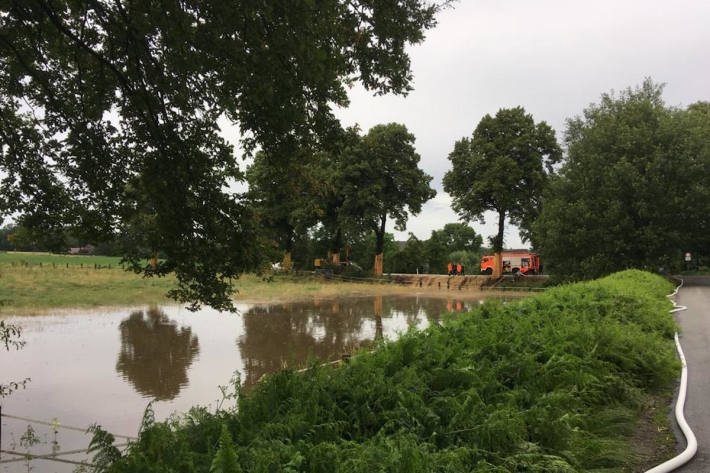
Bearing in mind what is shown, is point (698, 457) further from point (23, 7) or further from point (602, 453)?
point (23, 7)

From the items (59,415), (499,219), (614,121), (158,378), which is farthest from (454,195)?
(59,415)

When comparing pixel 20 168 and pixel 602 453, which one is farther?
pixel 20 168

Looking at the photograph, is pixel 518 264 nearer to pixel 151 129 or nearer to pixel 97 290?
pixel 97 290

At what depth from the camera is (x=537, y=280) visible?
41.3 metres

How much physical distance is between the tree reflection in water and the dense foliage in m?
21.6

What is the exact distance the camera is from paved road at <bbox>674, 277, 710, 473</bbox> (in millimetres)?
4711

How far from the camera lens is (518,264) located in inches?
2172

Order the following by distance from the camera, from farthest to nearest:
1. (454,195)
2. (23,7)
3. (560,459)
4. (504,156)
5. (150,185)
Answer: (454,195) < (504,156) < (150,185) < (23,7) < (560,459)

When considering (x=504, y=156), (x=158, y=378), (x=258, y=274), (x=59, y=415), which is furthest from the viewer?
(x=504, y=156)

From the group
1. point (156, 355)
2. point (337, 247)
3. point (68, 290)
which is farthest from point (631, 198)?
point (68, 290)

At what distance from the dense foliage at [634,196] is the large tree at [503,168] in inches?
405

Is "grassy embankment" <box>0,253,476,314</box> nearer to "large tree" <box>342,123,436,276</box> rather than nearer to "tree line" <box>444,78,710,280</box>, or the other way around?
"large tree" <box>342,123,436,276</box>

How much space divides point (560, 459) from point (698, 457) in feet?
5.91

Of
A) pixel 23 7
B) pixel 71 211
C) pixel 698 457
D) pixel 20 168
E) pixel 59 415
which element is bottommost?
pixel 59 415
